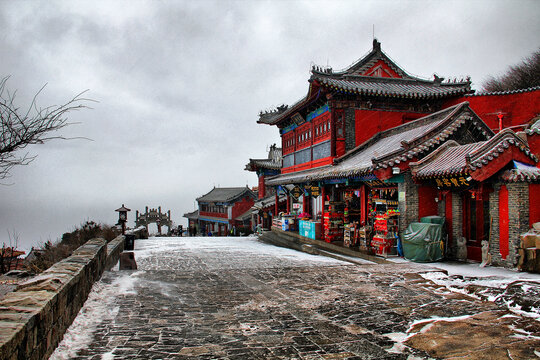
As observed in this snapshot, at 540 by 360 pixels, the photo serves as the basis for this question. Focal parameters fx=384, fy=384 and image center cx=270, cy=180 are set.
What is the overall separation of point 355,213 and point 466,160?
696cm

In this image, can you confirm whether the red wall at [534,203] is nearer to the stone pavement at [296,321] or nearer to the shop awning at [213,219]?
the stone pavement at [296,321]

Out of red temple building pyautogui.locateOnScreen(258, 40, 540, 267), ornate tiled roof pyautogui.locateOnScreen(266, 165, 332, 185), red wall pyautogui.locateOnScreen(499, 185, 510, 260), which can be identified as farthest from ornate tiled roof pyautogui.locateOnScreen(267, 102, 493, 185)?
red wall pyautogui.locateOnScreen(499, 185, 510, 260)

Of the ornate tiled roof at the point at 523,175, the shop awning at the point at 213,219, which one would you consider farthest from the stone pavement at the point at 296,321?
the shop awning at the point at 213,219

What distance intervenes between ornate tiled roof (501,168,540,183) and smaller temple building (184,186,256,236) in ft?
113

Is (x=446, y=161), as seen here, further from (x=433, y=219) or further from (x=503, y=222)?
(x=503, y=222)

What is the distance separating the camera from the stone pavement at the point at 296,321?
424cm

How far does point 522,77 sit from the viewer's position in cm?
2931

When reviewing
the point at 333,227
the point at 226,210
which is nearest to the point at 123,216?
the point at 333,227

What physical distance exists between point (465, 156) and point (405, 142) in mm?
2667

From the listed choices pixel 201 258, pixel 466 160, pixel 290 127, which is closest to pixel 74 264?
pixel 201 258

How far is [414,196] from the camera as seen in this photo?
37.0 feet

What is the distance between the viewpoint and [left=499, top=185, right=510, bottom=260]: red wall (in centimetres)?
894

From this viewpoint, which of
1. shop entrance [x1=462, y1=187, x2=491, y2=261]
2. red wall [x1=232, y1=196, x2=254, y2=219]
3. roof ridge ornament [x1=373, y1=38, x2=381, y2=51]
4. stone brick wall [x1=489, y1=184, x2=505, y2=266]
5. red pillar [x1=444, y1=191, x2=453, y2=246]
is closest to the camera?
stone brick wall [x1=489, y1=184, x2=505, y2=266]

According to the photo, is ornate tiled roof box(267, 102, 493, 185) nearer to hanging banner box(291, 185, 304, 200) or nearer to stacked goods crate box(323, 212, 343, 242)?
stacked goods crate box(323, 212, 343, 242)
